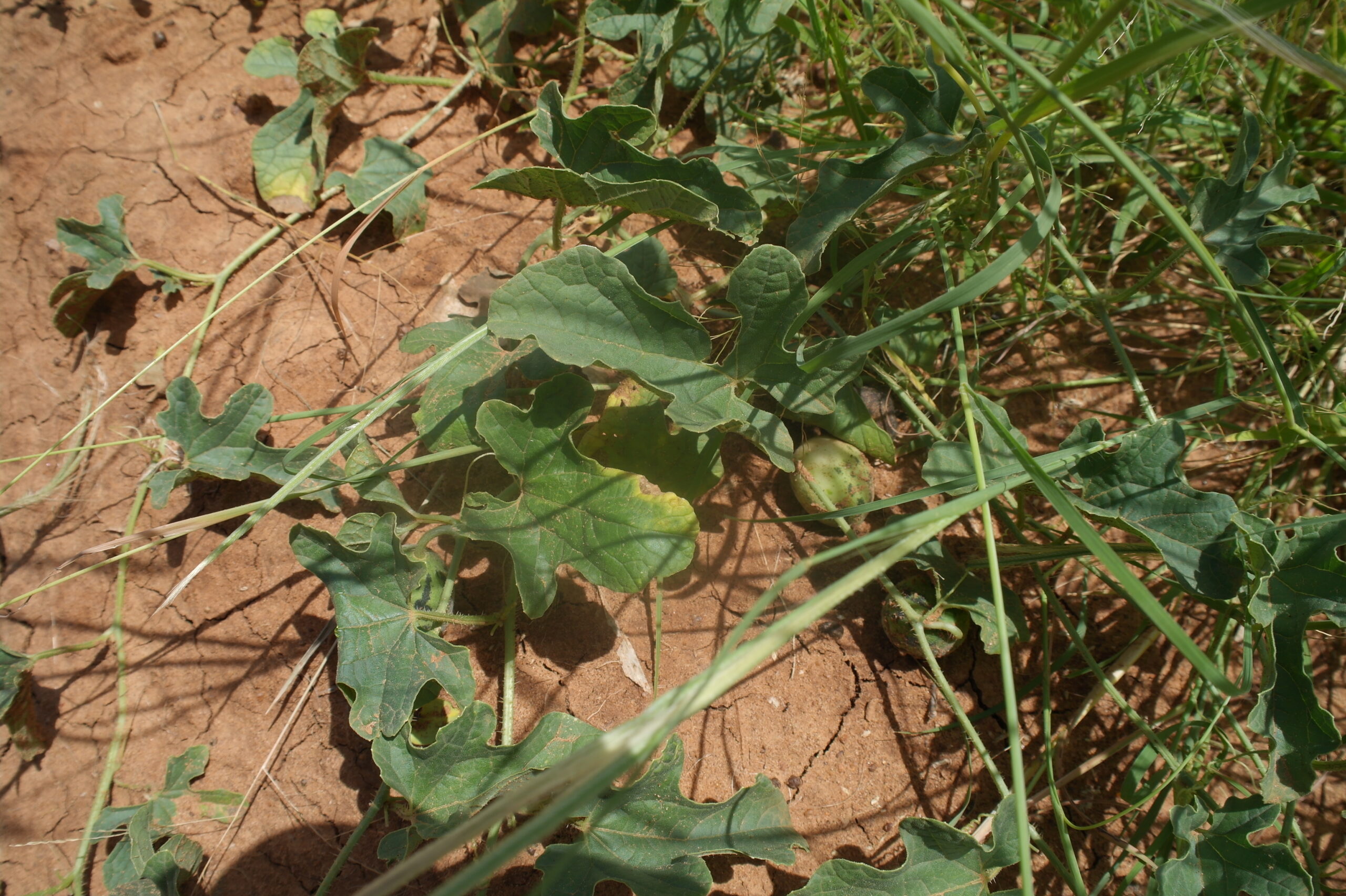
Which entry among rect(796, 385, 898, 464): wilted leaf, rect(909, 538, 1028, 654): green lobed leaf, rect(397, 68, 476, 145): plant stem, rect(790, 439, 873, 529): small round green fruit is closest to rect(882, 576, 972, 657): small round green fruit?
rect(909, 538, 1028, 654): green lobed leaf

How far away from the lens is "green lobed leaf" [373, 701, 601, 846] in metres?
1.66

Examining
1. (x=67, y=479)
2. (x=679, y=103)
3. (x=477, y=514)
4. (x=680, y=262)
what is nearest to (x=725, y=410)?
(x=477, y=514)

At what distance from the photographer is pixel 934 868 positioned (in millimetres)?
1673

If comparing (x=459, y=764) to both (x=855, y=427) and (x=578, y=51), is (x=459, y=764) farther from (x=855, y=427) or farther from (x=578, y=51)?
(x=578, y=51)

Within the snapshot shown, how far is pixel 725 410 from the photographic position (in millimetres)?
1779

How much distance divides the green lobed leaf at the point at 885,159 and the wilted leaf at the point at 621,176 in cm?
19

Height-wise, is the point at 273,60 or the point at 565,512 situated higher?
the point at 273,60

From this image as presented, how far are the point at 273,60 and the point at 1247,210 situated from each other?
2952mm

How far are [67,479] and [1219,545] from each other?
3086 mm

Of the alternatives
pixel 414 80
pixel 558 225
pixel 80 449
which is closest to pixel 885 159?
pixel 558 225

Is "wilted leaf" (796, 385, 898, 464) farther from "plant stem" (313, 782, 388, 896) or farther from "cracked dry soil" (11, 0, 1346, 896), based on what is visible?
"plant stem" (313, 782, 388, 896)

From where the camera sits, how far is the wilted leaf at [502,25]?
2650mm

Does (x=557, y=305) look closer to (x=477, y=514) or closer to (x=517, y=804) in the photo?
(x=477, y=514)

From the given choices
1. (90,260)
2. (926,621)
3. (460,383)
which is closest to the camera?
(926,621)
